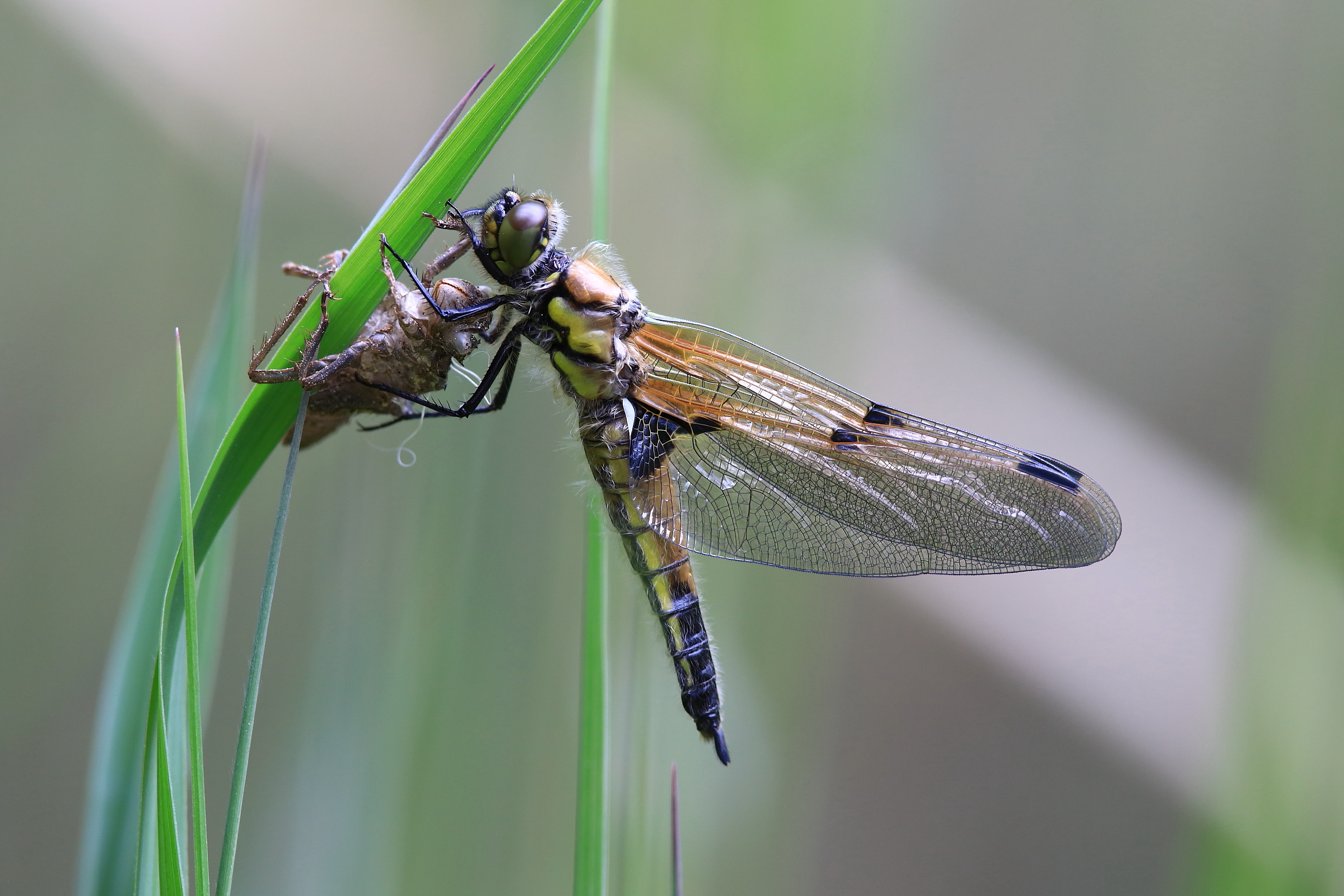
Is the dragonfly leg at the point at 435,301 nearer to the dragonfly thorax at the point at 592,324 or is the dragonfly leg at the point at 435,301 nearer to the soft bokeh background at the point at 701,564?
Result: the dragonfly thorax at the point at 592,324

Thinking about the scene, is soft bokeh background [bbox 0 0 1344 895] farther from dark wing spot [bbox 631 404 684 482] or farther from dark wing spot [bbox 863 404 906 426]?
dark wing spot [bbox 863 404 906 426]

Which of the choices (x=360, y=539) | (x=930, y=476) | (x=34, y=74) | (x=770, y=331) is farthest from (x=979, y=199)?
(x=34, y=74)

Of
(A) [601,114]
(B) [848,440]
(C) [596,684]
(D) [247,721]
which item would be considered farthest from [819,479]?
(D) [247,721]

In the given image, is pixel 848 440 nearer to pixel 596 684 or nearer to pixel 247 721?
pixel 596 684

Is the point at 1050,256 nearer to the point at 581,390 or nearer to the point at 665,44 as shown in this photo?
the point at 665,44

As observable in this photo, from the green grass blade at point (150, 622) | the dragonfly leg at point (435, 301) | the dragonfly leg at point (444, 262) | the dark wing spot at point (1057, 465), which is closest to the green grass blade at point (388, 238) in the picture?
the dragonfly leg at point (435, 301)
